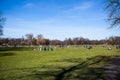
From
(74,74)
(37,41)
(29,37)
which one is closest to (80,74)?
(74,74)

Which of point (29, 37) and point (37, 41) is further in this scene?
point (29, 37)

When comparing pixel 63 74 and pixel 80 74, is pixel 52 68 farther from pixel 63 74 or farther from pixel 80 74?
pixel 80 74

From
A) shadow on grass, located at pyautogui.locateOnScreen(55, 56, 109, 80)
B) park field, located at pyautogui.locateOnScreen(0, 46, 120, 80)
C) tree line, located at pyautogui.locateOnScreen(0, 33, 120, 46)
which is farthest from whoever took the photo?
tree line, located at pyautogui.locateOnScreen(0, 33, 120, 46)

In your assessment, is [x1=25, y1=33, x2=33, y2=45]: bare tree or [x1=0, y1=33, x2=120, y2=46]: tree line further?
[x1=25, y1=33, x2=33, y2=45]: bare tree

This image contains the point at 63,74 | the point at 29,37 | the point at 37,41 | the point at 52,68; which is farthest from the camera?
the point at 29,37

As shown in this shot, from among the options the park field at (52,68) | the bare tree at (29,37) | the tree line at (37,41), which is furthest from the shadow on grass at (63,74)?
the bare tree at (29,37)

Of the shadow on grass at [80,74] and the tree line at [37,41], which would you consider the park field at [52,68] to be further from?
the tree line at [37,41]

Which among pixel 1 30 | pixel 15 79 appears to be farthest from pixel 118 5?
pixel 1 30

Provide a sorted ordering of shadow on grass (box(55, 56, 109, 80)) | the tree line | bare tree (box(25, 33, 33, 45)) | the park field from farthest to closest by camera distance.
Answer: bare tree (box(25, 33, 33, 45)), the tree line, the park field, shadow on grass (box(55, 56, 109, 80))

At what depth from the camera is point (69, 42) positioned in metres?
169

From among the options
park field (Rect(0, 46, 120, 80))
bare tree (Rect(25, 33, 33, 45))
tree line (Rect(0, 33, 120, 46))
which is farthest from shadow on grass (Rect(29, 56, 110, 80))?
bare tree (Rect(25, 33, 33, 45))

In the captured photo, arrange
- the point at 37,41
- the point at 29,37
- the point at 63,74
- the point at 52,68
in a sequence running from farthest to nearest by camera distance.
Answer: the point at 29,37
the point at 37,41
the point at 52,68
the point at 63,74

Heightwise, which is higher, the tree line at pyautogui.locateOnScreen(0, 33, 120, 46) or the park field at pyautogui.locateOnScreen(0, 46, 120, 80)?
the tree line at pyautogui.locateOnScreen(0, 33, 120, 46)

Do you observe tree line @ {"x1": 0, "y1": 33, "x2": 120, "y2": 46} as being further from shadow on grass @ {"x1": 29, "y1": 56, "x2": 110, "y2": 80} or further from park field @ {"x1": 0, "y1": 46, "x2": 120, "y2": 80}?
shadow on grass @ {"x1": 29, "y1": 56, "x2": 110, "y2": 80}
